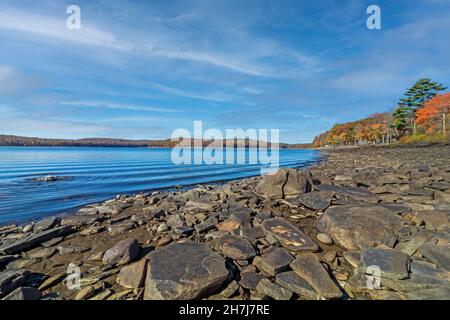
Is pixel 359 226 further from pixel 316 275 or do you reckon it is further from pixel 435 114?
pixel 435 114

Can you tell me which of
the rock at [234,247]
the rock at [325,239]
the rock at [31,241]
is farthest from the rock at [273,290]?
the rock at [31,241]

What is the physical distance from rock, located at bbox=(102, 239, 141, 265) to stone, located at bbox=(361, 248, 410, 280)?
401 centimetres

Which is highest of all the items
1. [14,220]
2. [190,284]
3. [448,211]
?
[448,211]

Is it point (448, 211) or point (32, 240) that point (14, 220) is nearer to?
point (32, 240)

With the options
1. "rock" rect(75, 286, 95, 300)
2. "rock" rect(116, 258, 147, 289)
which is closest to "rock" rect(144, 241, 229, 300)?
"rock" rect(116, 258, 147, 289)

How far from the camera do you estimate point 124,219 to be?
21.4 feet

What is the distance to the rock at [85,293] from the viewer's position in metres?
2.95

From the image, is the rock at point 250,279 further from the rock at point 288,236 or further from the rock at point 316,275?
the rock at point 288,236

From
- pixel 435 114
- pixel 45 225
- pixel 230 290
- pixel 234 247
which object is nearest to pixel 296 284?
pixel 230 290

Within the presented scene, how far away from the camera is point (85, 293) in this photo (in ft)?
9.77
